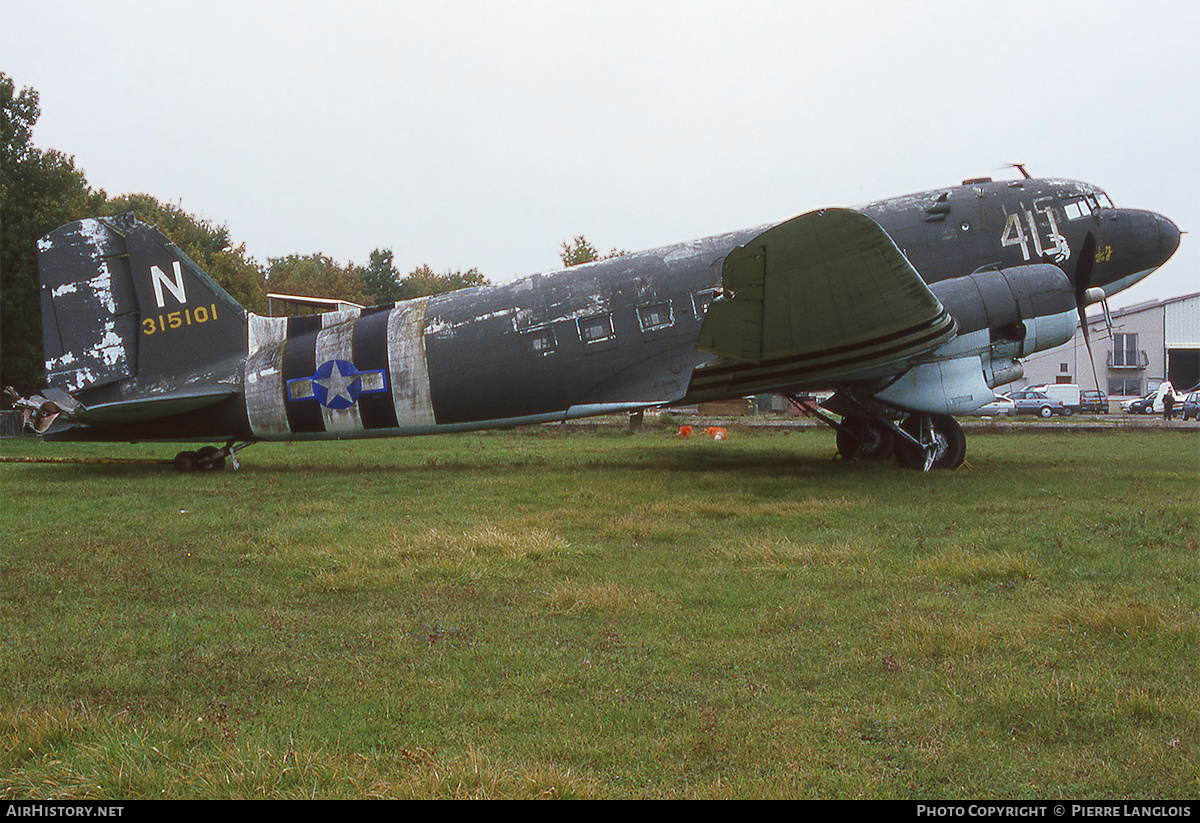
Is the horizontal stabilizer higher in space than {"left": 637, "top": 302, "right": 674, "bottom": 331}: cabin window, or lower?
lower

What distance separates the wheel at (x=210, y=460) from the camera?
16250 mm

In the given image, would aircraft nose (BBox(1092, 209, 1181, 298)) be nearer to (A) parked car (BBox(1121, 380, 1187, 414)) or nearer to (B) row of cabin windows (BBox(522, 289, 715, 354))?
(B) row of cabin windows (BBox(522, 289, 715, 354))

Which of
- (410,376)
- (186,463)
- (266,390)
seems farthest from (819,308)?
(186,463)

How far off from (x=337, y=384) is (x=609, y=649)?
11214 mm

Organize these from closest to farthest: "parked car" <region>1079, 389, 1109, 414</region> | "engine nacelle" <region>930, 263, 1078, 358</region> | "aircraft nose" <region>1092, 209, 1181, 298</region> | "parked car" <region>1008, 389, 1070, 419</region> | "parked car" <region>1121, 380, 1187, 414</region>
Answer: "engine nacelle" <region>930, 263, 1078, 358</region> → "aircraft nose" <region>1092, 209, 1181, 298</region> → "parked car" <region>1121, 380, 1187, 414</region> → "parked car" <region>1008, 389, 1070, 419</region> → "parked car" <region>1079, 389, 1109, 414</region>

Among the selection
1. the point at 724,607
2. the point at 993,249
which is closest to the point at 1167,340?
the point at 993,249

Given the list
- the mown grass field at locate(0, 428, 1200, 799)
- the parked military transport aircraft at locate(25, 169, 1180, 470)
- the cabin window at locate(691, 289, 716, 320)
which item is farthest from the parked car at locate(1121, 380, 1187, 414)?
the mown grass field at locate(0, 428, 1200, 799)

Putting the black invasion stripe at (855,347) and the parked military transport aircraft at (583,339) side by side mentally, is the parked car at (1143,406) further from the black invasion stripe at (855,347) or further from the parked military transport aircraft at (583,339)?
the black invasion stripe at (855,347)

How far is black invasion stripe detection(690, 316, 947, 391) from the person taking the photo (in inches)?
515

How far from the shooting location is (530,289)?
15102 mm

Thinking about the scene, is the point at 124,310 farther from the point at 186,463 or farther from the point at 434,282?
the point at 434,282

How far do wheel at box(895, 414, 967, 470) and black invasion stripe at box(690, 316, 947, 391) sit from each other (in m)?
2.05

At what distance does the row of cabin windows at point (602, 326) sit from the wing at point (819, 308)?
118cm

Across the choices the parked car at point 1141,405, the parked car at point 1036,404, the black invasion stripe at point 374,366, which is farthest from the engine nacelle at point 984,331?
the parked car at point 1141,405
